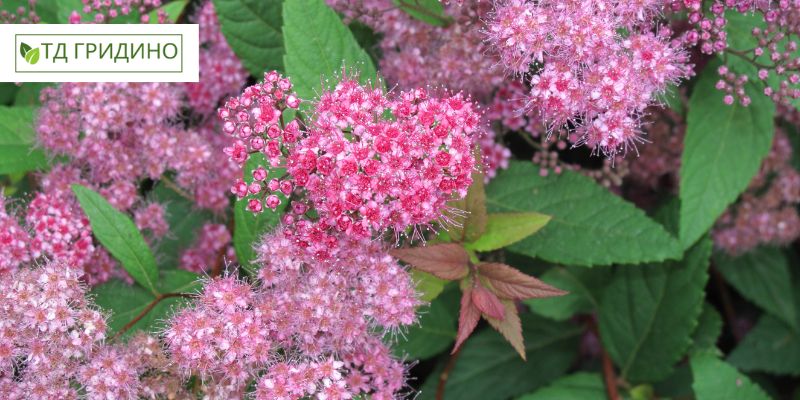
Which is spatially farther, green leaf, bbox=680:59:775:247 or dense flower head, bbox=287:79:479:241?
green leaf, bbox=680:59:775:247

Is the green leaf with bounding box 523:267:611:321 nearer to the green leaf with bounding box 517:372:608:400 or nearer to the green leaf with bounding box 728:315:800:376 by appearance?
the green leaf with bounding box 517:372:608:400

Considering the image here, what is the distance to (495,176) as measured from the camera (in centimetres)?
233

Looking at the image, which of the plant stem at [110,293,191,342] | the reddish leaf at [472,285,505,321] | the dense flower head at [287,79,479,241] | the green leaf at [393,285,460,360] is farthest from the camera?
the green leaf at [393,285,460,360]

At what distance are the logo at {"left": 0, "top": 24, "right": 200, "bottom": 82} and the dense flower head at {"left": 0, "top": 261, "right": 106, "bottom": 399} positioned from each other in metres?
0.64

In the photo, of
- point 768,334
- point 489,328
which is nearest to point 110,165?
point 489,328

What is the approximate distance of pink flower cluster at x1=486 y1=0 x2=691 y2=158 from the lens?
1.73m

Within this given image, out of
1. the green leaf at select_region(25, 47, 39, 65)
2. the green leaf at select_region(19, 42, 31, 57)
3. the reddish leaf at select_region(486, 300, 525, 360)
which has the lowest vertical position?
the reddish leaf at select_region(486, 300, 525, 360)

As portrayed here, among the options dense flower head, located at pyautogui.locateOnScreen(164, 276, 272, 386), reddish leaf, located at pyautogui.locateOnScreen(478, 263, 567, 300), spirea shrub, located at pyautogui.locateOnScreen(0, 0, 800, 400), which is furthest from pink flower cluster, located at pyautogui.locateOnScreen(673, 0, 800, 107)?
dense flower head, located at pyautogui.locateOnScreen(164, 276, 272, 386)

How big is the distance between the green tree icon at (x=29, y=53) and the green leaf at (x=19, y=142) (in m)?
0.18

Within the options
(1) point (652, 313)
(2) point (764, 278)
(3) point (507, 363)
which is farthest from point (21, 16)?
(2) point (764, 278)

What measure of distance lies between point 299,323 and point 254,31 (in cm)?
96

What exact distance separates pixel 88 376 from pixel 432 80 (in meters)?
1.15

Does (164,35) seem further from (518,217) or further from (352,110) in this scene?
(518,217)

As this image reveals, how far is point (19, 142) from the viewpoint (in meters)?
2.24
